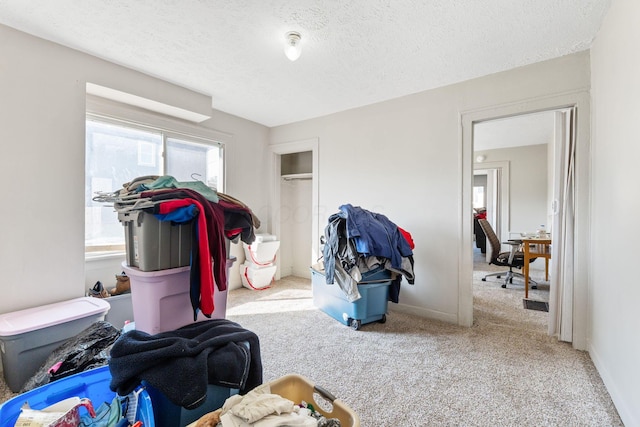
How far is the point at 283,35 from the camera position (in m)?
2.08

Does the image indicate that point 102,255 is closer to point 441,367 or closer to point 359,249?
point 359,249

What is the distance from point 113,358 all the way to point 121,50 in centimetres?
240

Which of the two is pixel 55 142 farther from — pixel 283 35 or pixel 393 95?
pixel 393 95

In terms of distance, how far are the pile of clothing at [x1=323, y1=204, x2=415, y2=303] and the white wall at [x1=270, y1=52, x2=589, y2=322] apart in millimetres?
446

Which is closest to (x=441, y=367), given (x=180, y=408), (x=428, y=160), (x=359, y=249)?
(x=359, y=249)

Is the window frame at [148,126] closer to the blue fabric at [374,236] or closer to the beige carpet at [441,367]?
the beige carpet at [441,367]

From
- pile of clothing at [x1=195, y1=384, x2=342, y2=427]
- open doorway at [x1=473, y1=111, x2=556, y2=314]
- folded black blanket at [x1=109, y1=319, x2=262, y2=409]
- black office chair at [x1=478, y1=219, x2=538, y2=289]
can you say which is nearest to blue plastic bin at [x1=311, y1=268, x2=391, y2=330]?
folded black blanket at [x1=109, y1=319, x2=262, y2=409]

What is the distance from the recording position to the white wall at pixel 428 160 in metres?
2.54

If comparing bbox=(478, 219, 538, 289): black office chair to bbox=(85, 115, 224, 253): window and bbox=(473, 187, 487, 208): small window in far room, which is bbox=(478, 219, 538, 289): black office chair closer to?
bbox=(85, 115, 224, 253): window

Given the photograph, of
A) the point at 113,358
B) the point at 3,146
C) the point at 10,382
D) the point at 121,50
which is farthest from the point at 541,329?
the point at 3,146

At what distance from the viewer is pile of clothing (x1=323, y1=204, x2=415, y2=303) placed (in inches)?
100

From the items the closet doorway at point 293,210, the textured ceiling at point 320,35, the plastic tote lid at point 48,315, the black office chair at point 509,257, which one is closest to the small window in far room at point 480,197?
the black office chair at point 509,257

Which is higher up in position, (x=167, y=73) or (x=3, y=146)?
(x=167, y=73)

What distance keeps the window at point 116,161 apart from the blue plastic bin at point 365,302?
2.24 metres
